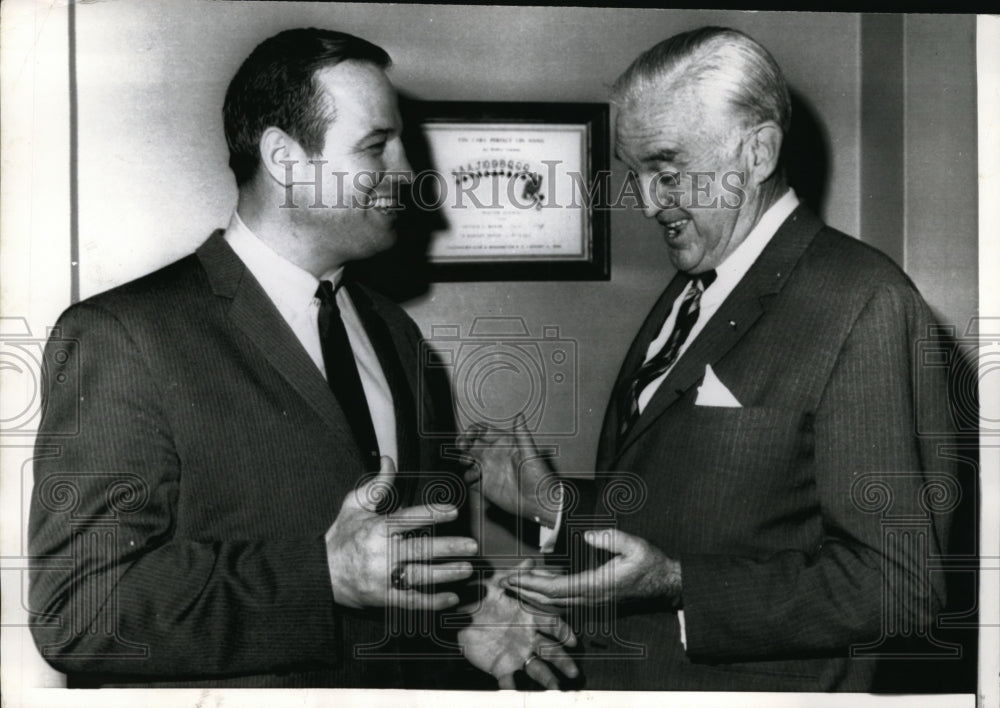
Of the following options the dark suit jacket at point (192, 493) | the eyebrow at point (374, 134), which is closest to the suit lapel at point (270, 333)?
the dark suit jacket at point (192, 493)

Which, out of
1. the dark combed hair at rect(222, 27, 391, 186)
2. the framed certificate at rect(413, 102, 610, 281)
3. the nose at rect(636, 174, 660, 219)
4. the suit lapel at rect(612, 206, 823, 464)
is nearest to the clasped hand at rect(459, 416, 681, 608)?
the suit lapel at rect(612, 206, 823, 464)

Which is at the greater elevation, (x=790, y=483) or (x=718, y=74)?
(x=718, y=74)

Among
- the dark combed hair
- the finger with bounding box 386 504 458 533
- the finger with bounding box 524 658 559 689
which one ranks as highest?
the dark combed hair

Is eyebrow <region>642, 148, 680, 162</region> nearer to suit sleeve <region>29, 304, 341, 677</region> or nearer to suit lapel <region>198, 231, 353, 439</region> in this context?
suit lapel <region>198, 231, 353, 439</region>

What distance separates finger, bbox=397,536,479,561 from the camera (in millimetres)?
1281

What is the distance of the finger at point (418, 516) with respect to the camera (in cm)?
128

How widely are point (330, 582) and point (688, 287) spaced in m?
0.60

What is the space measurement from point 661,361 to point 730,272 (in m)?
0.15

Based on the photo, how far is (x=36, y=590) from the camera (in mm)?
1301

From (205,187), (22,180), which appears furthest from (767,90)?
(22,180)

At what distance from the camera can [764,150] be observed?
1325 mm

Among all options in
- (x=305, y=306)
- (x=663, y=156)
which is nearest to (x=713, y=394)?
(x=663, y=156)

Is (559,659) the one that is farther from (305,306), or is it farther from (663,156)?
(663,156)

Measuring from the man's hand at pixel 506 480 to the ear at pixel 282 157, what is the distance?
0.40 metres
